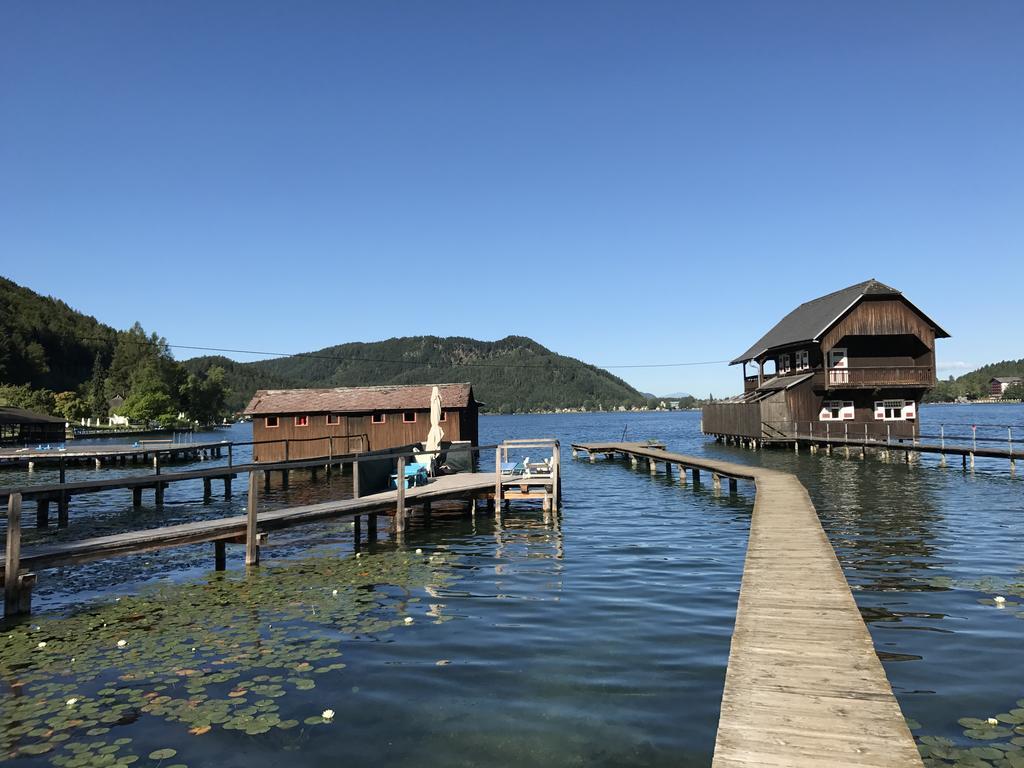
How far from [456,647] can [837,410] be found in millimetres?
47921

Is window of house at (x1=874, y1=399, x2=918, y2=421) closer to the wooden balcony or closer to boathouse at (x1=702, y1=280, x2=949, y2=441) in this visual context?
boathouse at (x1=702, y1=280, x2=949, y2=441)

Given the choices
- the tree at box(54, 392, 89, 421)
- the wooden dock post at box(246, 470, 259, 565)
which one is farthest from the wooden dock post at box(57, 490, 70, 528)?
the tree at box(54, 392, 89, 421)

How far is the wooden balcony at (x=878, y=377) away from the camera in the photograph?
1871 inches

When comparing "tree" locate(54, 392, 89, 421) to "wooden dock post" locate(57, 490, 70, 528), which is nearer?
"wooden dock post" locate(57, 490, 70, 528)

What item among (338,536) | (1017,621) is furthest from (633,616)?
(338,536)

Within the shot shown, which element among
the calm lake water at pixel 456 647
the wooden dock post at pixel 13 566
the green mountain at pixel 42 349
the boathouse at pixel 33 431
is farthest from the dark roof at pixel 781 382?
the green mountain at pixel 42 349

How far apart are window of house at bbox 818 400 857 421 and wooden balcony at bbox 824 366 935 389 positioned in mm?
2376

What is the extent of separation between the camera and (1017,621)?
9.77 metres

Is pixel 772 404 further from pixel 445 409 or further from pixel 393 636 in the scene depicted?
pixel 393 636

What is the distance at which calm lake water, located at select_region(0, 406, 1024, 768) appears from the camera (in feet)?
21.3

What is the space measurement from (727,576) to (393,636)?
6.93 meters

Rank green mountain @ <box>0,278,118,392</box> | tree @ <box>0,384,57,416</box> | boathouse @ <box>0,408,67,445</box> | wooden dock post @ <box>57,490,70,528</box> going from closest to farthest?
→ wooden dock post @ <box>57,490,70,528</box> < boathouse @ <box>0,408,67,445</box> < tree @ <box>0,384,57,416</box> < green mountain @ <box>0,278,118,392</box>

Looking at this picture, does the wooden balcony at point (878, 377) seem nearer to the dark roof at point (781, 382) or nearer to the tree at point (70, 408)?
the dark roof at point (781, 382)

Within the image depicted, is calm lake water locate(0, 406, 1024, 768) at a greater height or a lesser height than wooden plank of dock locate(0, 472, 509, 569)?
lesser
